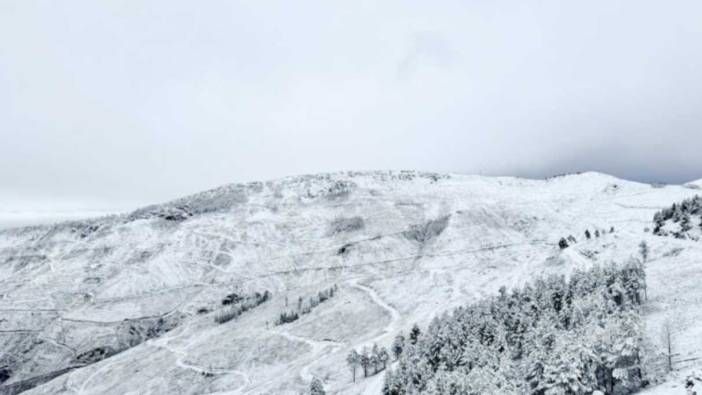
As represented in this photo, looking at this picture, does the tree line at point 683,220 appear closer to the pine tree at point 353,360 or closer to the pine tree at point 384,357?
the pine tree at point 384,357

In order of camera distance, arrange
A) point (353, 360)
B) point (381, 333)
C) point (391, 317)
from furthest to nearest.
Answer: point (391, 317), point (381, 333), point (353, 360)

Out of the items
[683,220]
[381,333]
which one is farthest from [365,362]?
[683,220]

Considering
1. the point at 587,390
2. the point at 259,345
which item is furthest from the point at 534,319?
the point at 259,345

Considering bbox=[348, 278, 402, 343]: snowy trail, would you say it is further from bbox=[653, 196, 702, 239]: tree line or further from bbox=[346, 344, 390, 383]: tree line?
bbox=[653, 196, 702, 239]: tree line

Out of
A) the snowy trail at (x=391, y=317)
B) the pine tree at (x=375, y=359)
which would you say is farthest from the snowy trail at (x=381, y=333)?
the pine tree at (x=375, y=359)

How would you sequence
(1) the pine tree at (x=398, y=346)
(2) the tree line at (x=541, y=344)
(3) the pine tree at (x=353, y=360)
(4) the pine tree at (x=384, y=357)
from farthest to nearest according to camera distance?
(1) the pine tree at (x=398, y=346)
(4) the pine tree at (x=384, y=357)
(3) the pine tree at (x=353, y=360)
(2) the tree line at (x=541, y=344)

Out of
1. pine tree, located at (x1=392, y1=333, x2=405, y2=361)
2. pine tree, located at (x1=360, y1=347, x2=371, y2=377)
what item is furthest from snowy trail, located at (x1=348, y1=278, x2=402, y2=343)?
pine tree, located at (x1=360, y1=347, x2=371, y2=377)

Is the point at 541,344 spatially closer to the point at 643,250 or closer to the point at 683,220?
the point at 643,250

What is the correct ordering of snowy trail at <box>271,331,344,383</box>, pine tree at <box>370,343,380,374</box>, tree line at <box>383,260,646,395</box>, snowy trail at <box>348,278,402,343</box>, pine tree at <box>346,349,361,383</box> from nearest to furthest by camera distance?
tree line at <box>383,260,646,395</box>, pine tree at <box>346,349,361,383</box>, pine tree at <box>370,343,380,374</box>, snowy trail at <box>271,331,344,383</box>, snowy trail at <box>348,278,402,343</box>

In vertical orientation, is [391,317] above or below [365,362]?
below

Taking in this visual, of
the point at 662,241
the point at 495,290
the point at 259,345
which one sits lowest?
the point at 259,345

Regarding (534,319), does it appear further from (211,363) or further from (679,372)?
(211,363)
